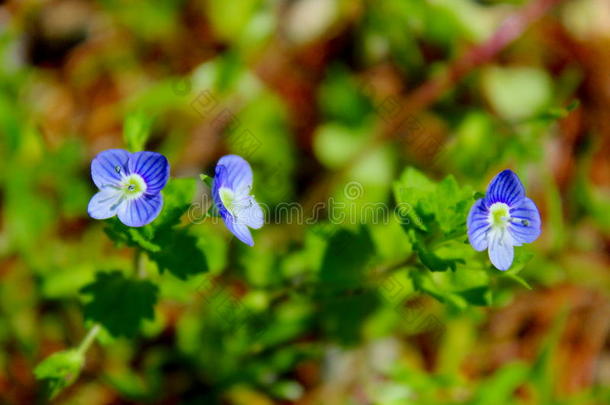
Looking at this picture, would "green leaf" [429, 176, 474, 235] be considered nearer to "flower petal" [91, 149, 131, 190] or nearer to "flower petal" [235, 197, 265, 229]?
"flower petal" [235, 197, 265, 229]

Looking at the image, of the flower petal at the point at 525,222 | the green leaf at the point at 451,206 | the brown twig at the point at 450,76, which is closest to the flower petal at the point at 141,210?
the green leaf at the point at 451,206

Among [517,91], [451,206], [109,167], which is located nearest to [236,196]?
[109,167]

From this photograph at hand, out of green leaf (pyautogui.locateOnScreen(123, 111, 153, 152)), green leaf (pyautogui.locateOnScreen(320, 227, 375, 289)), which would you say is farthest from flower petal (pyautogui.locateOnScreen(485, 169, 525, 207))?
green leaf (pyautogui.locateOnScreen(123, 111, 153, 152))

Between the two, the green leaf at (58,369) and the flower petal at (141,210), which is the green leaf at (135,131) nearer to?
the flower petal at (141,210)

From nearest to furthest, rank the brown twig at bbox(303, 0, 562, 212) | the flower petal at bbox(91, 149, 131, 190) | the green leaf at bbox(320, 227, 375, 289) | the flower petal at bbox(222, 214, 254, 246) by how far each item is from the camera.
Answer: the flower petal at bbox(222, 214, 254, 246) → the flower petal at bbox(91, 149, 131, 190) → the green leaf at bbox(320, 227, 375, 289) → the brown twig at bbox(303, 0, 562, 212)

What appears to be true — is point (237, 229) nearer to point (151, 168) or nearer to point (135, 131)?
point (151, 168)

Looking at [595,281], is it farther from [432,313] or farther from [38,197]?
[38,197]

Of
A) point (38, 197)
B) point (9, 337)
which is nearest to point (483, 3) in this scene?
point (38, 197)
